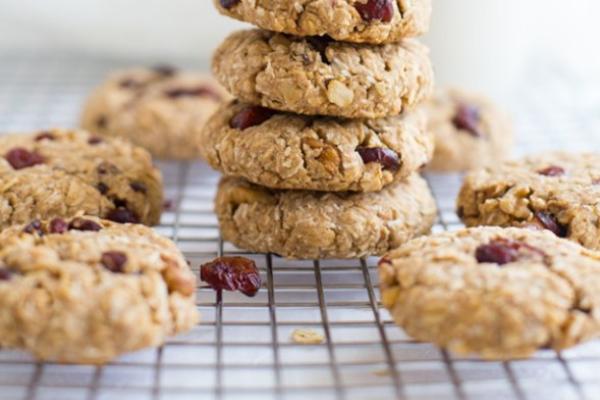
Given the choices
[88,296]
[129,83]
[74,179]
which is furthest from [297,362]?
[129,83]

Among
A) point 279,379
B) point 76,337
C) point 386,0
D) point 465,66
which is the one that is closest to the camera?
point 76,337

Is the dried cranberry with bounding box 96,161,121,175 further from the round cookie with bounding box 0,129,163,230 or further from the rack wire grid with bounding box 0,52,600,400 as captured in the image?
the rack wire grid with bounding box 0,52,600,400

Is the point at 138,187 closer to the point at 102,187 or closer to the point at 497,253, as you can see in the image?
the point at 102,187

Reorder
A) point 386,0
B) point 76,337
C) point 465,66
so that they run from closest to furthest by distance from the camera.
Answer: point 76,337 < point 386,0 < point 465,66

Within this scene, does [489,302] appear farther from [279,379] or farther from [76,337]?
[76,337]

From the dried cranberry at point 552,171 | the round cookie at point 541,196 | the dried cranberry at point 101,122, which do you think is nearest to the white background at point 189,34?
the dried cranberry at point 101,122

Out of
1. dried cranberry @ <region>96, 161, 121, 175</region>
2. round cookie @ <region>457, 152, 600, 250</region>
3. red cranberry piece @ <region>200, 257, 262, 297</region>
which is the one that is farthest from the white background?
red cranberry piece @ <region>200, 257, 262, 297</region>

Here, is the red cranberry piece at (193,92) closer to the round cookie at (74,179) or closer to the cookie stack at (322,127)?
the round cookie at (74,179)

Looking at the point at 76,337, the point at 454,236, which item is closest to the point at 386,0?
→ the point at 454,236
